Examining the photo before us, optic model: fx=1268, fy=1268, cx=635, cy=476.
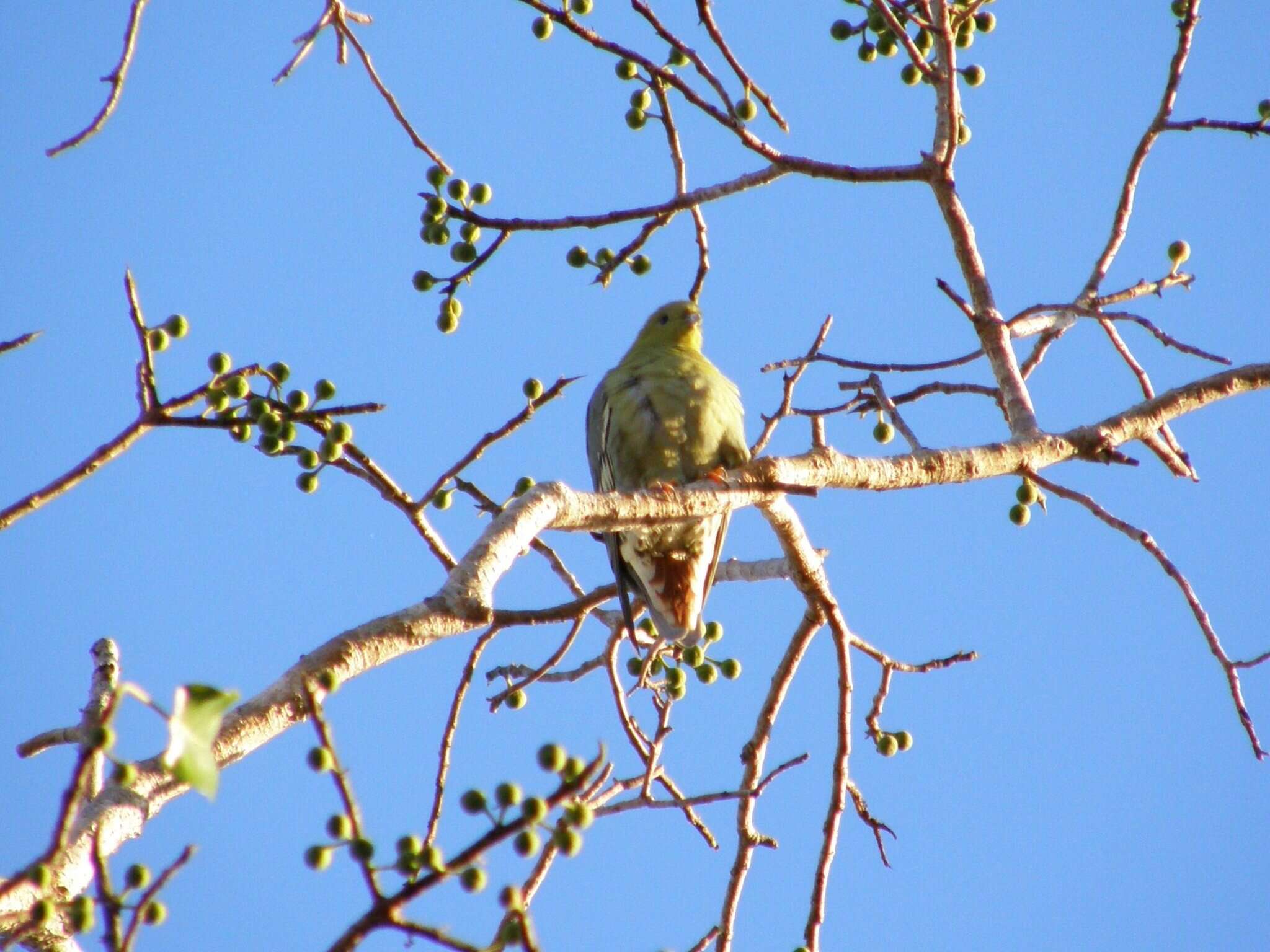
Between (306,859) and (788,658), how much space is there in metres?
2.80

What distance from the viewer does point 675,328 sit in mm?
6797

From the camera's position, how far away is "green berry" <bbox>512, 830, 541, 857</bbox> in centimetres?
178

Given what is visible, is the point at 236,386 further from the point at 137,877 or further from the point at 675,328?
the point at 675,328

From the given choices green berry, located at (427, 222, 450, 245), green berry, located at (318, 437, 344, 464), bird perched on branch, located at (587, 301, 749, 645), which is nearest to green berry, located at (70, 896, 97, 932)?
green berry, located at (318, 437, 344, 464)

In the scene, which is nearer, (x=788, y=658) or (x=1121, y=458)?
(x=1121, y=458)

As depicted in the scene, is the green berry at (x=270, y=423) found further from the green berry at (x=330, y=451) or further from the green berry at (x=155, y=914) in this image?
the green berry at (x=155, y=914)

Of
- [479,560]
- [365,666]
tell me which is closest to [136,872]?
[365,666]

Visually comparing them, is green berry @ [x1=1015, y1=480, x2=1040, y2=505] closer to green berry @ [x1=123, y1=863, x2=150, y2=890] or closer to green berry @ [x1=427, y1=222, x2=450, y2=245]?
green berry @ [x1=427, y1=222, x2=450, y2=245]

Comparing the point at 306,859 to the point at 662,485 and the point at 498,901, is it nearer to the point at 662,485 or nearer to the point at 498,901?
the point at 498,901

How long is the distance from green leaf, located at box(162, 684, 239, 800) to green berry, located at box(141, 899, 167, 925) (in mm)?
414

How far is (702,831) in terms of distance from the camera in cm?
413

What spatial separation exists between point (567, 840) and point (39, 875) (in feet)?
2.35

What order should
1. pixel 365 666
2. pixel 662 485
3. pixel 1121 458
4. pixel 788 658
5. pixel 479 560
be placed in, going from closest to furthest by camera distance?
1. pixel 365 666
2. pixel 479 560
3. pixel 662 485
4. pixel 1121 458
5. pixel 788 658

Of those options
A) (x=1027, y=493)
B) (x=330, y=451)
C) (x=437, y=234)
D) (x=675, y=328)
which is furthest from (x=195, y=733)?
(x=675, y=328)
